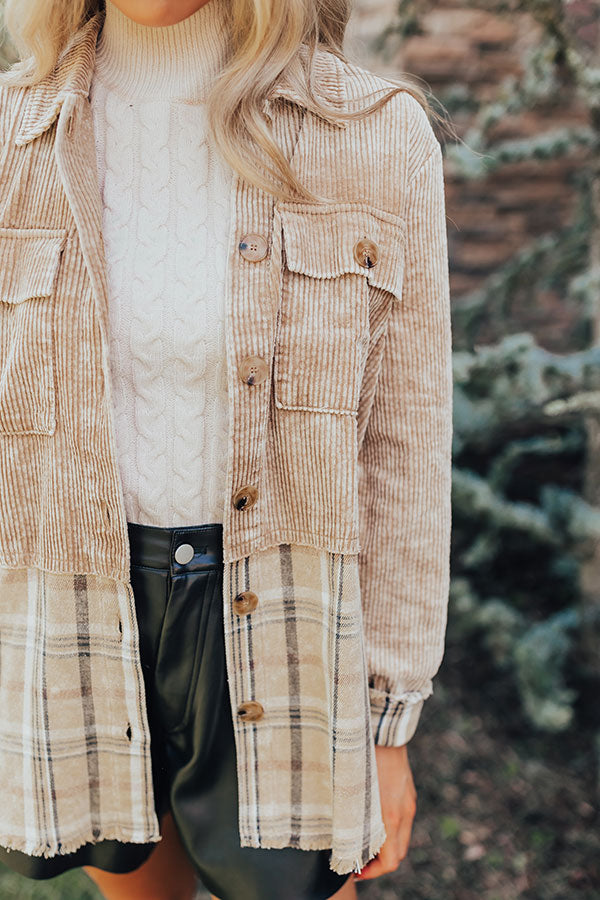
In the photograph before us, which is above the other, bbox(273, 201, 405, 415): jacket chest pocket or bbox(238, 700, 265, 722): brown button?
bbox(273, 201, 405, 415): jacket chest pocket

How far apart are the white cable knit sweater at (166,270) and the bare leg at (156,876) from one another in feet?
1.99

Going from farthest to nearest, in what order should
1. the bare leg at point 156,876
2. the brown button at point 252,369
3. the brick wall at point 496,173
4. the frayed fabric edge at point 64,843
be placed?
1. the brick wall at point 496,173
2. the bare leg at point 156,876
3. the frayed fabric edge at point 64,843
4. the brown button at point 252,369

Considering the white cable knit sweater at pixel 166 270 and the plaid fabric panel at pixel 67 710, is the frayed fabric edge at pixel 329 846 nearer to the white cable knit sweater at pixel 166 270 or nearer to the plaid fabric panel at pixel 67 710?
the plaid fabric panel at pixel 67 710

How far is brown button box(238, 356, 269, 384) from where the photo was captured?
41.9 inches

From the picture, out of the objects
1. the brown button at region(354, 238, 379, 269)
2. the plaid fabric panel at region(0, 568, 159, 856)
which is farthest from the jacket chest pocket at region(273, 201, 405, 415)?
the plaid fabric panel at region(0, 568, 159, 856)

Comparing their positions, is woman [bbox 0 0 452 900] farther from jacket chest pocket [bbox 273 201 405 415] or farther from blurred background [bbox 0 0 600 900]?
blurred background [bbox 0 0 600 900]

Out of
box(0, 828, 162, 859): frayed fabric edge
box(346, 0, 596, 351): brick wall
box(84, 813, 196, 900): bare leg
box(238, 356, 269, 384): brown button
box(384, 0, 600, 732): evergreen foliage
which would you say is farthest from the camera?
box(346, 0, 596, 351): brick wall

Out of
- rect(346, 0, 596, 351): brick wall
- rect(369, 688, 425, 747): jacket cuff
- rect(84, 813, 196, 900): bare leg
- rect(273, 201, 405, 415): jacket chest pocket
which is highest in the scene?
rect(346, 0, 596, 351): brick wall

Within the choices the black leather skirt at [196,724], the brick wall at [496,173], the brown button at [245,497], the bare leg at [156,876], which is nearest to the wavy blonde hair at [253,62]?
the brown button at [245,497]

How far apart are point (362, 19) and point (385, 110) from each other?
209 centimetres

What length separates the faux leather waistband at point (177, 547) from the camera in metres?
1.11

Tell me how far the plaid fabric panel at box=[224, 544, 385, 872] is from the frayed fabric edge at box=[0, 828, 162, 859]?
182mm

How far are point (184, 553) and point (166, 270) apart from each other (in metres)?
Answer: 0.38

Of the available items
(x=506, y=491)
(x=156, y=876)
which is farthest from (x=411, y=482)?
(x=506, y=491)
